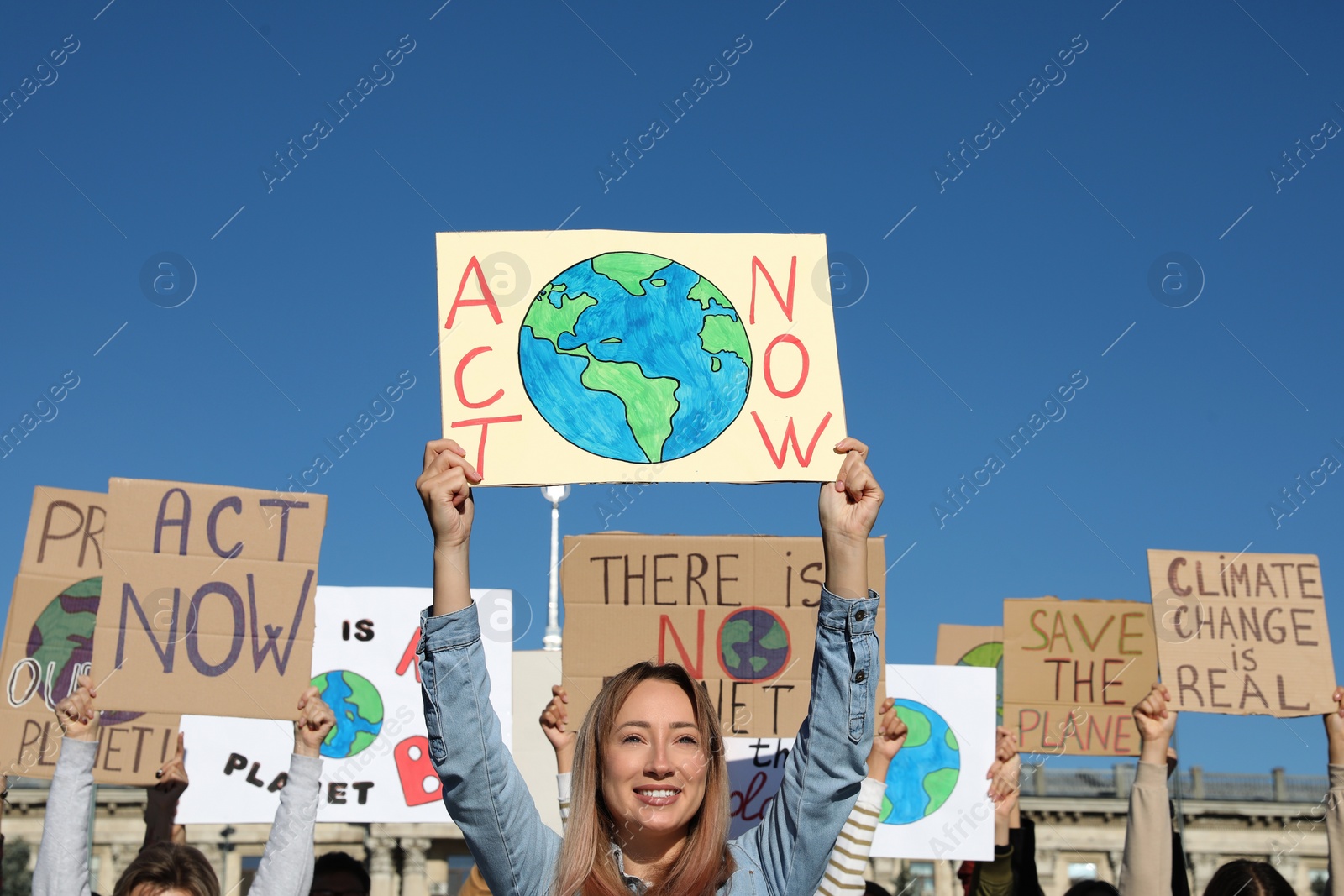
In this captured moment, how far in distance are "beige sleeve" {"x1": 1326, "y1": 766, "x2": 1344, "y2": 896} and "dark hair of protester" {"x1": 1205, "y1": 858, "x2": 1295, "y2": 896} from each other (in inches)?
6.2

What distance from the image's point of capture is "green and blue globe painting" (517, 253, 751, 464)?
3.69m

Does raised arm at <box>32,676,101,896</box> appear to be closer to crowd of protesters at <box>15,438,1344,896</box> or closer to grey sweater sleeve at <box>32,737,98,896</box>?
grey sweater sleeve at <box>32,737,98,896</box>

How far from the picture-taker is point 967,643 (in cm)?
922

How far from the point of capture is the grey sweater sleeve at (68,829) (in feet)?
11.3

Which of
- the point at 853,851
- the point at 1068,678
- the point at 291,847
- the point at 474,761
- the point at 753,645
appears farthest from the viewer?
the point at 1068,678

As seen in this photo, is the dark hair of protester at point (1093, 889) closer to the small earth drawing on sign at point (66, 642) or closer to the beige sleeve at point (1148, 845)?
the beige sleeve at point (1148, 845)

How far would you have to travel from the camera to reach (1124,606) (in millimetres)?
7988

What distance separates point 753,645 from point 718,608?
0.24m

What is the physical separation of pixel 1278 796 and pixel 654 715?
5136 cm

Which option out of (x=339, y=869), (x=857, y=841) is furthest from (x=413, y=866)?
(x=857, y=841)

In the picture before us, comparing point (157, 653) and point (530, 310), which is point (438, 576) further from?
point (157, 653)

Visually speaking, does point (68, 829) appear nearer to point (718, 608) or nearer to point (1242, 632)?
point (718, 608)

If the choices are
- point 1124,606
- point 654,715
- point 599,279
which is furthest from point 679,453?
point 1124,606

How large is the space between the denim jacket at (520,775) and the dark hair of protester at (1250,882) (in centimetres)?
230
